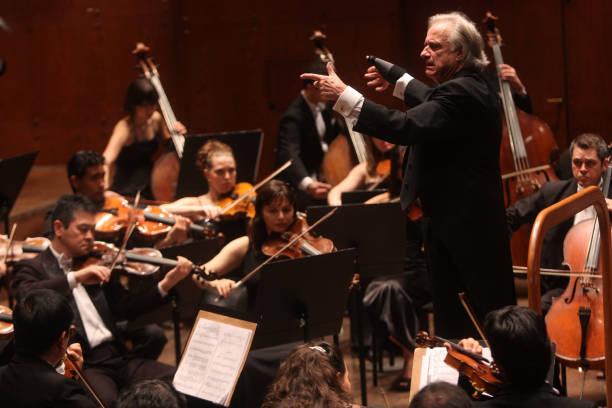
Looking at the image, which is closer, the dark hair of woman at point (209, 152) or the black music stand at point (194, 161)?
the dark hair of woman at point (209, 152)

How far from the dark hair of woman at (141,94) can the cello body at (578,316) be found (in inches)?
108

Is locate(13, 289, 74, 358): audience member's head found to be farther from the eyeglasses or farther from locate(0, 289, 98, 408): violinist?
the eyeglasses

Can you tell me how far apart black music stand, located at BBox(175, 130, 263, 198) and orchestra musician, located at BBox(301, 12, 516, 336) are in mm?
1978

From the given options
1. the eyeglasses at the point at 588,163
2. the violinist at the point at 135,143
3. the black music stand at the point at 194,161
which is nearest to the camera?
the eyeglasses at the point at 588,163

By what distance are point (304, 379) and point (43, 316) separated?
2.70 feet

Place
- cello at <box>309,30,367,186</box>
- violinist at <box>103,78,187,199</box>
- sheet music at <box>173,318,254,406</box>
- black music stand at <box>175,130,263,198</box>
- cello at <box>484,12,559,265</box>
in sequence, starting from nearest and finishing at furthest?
sheet music at <box>173,318,254,406</box> → cello at <box>484,12,559,265</box> → black music stand at <box>175,130,263,198</box> → cello at <box>309,30,367,186</box> → violinist at <box>103,78,187,199</box>

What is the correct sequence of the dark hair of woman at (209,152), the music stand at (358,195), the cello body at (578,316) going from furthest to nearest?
the dark hair of woman at (209,152) < the music stand at (358,195) < the cello body at (578,316)

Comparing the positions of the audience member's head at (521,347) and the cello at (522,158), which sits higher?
the cello at (522,158)

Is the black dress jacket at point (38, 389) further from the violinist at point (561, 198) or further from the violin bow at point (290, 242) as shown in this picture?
the violinist at point (561, 198)

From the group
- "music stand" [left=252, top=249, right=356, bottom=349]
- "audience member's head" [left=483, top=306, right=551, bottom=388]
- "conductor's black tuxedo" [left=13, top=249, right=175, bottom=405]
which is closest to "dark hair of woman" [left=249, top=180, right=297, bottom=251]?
"conductor's black tuxedo" [left=13, top=249, right=175, bottom=405]

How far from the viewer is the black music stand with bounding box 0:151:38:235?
4211 millimetres

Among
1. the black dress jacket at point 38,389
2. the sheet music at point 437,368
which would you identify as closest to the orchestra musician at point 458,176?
the sheet music at point 437,368

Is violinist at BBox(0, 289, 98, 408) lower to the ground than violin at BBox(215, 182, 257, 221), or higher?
lower

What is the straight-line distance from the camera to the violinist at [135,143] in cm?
516
